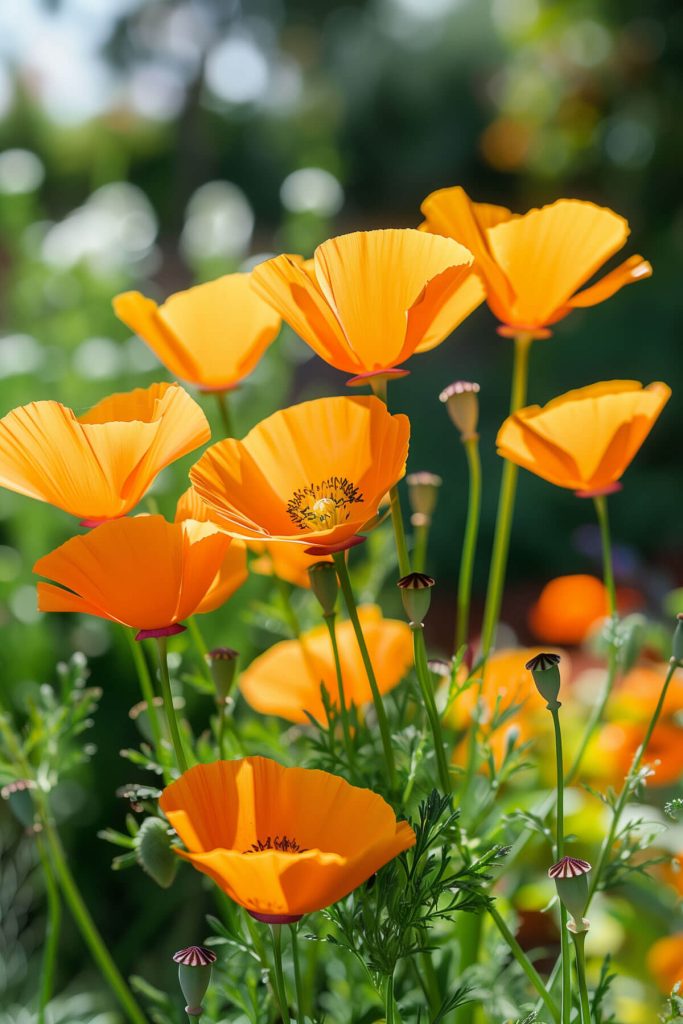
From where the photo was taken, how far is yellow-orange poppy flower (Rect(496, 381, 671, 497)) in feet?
1.59

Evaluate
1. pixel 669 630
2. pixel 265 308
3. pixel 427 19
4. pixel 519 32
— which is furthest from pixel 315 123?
pixel 265 308

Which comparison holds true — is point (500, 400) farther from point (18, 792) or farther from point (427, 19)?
point (427, 19)

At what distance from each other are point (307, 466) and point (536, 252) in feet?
0.50

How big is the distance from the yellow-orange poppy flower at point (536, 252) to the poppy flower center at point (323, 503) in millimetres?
121

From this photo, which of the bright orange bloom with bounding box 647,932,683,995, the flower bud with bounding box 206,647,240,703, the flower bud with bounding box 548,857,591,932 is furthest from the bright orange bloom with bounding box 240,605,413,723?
the bright orange bloom with bounding box 647,932,683,995

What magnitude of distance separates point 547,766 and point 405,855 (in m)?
0.82

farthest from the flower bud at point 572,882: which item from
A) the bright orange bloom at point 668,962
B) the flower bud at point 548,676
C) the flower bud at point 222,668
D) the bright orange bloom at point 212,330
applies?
the bright orange bloom at point 668,962

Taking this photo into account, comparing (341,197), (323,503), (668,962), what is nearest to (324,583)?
(323,503)

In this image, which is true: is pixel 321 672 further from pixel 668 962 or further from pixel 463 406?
pixel 668 962

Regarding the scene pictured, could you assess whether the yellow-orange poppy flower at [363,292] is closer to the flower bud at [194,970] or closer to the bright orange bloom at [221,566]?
the bright orange bloom at [221,566]

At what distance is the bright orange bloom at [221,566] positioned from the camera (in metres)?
0.44

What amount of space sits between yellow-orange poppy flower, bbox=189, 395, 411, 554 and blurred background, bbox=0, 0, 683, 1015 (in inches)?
19.3

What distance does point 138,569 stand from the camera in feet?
1.33

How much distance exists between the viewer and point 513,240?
19.9 inches
